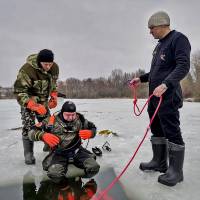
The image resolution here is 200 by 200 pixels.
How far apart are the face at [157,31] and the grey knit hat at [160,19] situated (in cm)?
5

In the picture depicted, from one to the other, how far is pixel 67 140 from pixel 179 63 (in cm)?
152

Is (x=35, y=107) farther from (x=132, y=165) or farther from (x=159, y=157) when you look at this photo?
(x=159, y=157)

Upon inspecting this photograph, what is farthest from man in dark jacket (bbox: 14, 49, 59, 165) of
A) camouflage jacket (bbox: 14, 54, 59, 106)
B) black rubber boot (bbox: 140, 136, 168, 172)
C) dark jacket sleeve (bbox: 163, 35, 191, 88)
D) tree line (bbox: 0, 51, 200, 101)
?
tree line (bbox: 0, 51, 200, 101)

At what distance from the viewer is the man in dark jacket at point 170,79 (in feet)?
9.29

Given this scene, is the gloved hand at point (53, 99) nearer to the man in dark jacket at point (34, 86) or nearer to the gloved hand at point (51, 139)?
the man in dark jacket at point (34, 86)

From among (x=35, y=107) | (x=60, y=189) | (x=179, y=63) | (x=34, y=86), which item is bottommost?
(x=60, y=189)

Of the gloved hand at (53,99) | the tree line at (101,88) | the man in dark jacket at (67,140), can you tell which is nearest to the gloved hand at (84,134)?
the man in dark jacket at (67,140)

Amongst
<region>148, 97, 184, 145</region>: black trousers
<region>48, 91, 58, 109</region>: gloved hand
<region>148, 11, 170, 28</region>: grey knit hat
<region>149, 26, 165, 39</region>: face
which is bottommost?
<region>148, 97, 184, 145</region>: black trousers

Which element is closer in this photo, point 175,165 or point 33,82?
point 175,165

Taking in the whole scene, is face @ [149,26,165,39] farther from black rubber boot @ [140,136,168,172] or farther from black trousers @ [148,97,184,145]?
black rubber boot @ [140,136,168,172]

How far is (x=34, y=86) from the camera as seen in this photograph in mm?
3711

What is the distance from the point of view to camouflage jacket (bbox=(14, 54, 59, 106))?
3584 millimetres

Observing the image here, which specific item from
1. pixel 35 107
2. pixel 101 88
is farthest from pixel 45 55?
pixel 101 88

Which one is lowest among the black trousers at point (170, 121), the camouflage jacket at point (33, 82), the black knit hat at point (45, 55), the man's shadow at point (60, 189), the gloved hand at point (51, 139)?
the man's shadow at point (60, 189)
